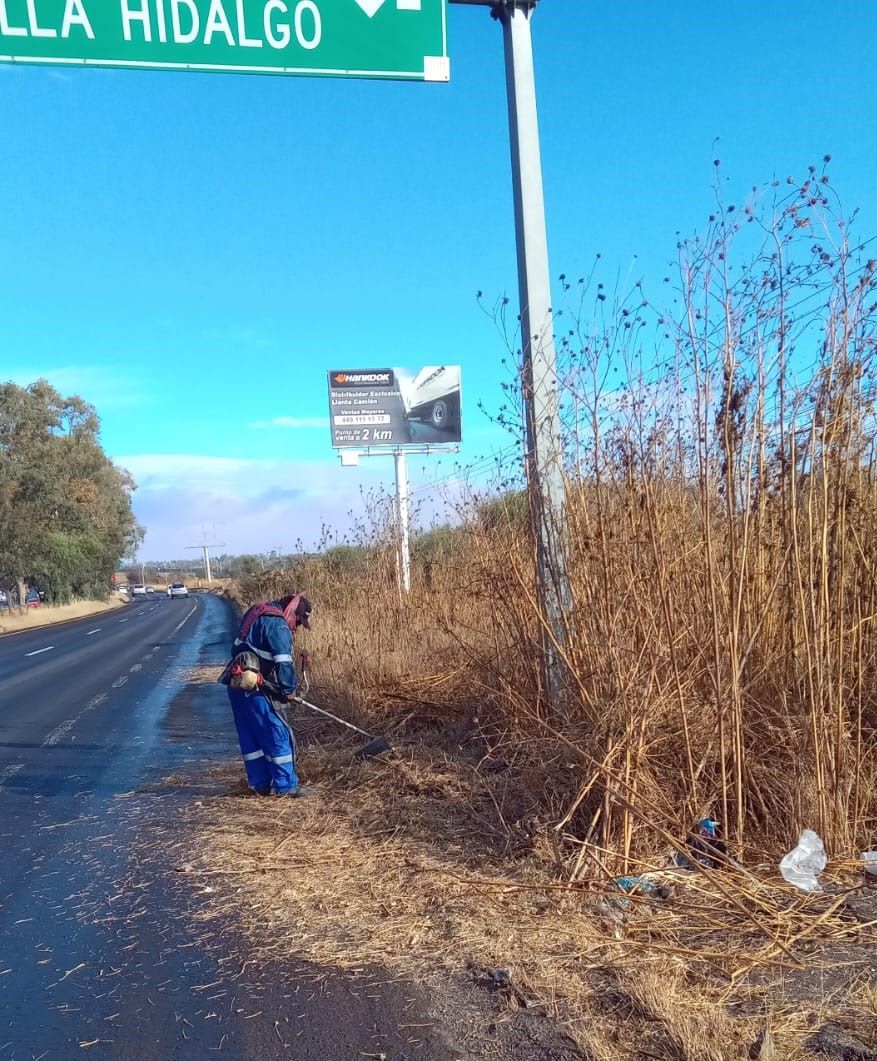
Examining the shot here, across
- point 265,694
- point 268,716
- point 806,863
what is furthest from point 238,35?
point 806,863

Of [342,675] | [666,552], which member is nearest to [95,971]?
[666,552]

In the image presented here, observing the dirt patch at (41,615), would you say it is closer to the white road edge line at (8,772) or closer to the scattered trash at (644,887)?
the white road edge line at (8,772)

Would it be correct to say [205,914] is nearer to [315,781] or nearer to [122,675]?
[315,781]

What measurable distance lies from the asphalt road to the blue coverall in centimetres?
71

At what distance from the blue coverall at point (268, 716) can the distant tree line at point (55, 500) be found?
41889 mm

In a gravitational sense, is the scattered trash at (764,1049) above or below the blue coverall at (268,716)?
below

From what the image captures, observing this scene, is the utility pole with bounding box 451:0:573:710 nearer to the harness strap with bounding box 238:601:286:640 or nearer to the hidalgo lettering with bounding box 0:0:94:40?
the harness strap with bounding box 238:601:286:640

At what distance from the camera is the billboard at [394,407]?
19.2 meters

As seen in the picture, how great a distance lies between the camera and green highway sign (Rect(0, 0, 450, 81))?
472cm

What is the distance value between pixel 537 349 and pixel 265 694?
2984 millimetres

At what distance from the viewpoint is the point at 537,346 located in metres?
5.41

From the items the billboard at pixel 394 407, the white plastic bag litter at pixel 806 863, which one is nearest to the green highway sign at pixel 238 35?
the white plastic bag litter at pixel 806 863

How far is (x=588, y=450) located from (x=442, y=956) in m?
2.84

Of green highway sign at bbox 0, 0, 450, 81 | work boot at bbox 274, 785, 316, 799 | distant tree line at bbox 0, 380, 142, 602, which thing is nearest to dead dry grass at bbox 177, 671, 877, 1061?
work boot at bbox 274, 785, 316, 799
